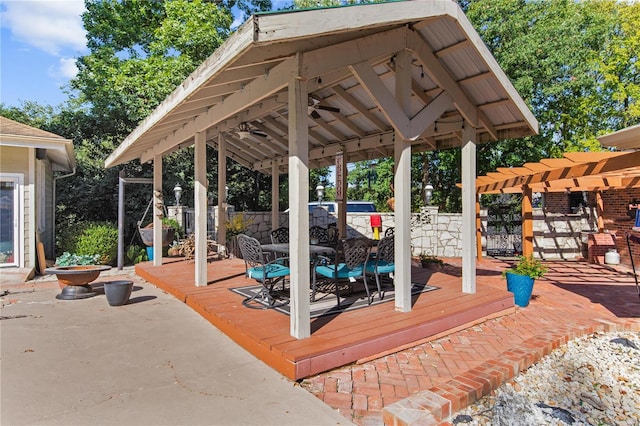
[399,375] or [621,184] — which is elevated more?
[621,184]

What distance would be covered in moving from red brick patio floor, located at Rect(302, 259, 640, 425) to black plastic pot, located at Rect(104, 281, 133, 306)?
3456 mm

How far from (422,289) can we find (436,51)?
3164mm

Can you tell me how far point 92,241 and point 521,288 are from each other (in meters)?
8.92

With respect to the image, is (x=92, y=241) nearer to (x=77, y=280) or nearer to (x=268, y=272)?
(x=77, y=280)

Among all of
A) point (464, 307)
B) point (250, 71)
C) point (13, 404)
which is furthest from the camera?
point (464, 307)

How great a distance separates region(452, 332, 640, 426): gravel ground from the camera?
2.56m

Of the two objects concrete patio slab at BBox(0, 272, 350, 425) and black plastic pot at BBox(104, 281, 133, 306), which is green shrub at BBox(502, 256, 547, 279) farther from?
black plastic pot at BBox(104, 281, 133, 306)

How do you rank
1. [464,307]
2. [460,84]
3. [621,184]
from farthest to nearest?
[621,184], [460,84], [464,307]

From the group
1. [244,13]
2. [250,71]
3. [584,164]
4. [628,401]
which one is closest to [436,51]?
[250,71]

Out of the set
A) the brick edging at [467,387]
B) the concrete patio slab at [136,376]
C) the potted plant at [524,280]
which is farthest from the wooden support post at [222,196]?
the brick edging at [467,387]

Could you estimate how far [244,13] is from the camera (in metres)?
16.7

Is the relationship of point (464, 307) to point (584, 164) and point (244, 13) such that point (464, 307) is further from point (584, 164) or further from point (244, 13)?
point (244, 13)

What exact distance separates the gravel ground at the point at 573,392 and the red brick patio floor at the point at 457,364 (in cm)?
9

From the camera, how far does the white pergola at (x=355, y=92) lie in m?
2.90
